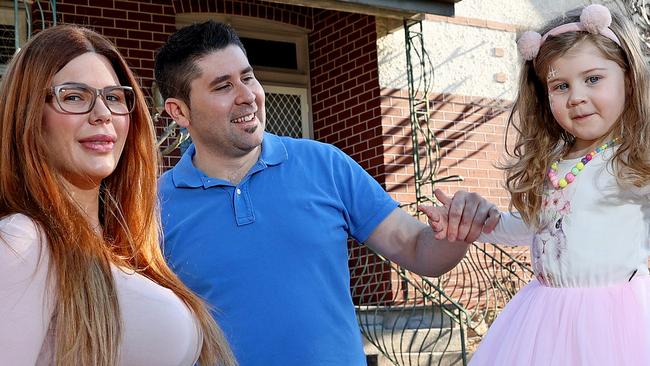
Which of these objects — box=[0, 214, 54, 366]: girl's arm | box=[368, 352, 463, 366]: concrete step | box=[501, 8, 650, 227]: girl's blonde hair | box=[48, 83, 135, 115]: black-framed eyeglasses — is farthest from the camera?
box=[368, 352, 463, 366]: concrete step

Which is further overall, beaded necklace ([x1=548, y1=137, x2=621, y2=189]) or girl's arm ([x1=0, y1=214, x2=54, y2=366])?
beaded necklace ([x1=548, y1=137, x2=621, y2=189])

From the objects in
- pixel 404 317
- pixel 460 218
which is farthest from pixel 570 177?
pixel 404 317

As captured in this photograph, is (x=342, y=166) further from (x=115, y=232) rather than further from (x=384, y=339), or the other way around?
(x=384, y=339)

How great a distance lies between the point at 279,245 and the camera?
3.46 meters

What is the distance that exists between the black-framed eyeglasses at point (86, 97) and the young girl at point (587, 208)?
47.0 inches

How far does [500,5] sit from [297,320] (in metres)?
7.77

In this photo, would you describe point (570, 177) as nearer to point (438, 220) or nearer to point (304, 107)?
point (438, 220)

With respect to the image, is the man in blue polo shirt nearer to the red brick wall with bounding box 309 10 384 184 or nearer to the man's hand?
the man's hand

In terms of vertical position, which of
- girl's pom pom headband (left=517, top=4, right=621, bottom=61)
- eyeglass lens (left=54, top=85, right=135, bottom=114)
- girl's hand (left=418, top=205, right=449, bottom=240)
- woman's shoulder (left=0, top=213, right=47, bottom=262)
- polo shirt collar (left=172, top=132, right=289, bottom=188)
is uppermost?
girl's pom pom headband (left=517, top=4, right=621, bottom=61)

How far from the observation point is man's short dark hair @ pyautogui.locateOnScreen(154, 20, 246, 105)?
12.4ft

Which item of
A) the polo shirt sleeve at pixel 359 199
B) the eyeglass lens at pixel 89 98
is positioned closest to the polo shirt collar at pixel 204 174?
the polo shirt sleeve at pixel 359 199

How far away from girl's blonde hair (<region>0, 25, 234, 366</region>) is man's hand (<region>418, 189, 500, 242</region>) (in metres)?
0.96

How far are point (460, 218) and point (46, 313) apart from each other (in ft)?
5.17

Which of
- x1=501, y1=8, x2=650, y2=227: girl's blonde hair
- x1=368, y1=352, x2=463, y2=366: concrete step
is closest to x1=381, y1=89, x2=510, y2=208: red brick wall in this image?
x1=368, y1=352, x2=463, y2=366: concrete step
